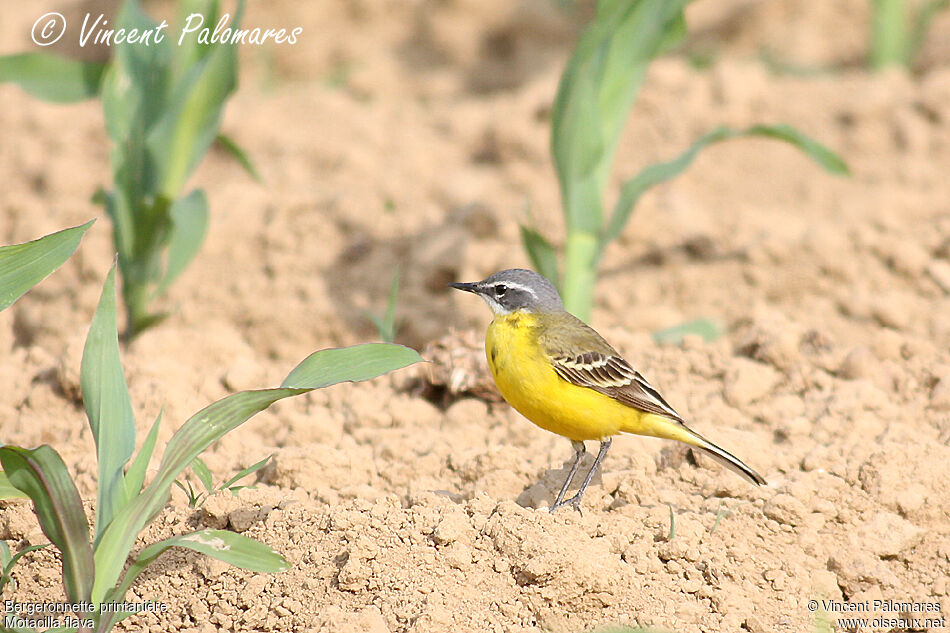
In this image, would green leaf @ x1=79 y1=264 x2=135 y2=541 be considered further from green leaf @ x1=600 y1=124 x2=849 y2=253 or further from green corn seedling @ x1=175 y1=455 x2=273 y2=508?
green leaf @ x1=600 y1=124 x2=849 y2=253

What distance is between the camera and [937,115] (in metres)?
8.27

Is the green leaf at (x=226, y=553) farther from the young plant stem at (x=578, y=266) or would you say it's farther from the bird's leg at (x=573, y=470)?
the young plant stem at (x=578, y=266)

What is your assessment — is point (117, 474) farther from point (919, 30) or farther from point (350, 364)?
point (919, 30)

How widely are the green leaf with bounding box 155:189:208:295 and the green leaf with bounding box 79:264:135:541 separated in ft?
7.85

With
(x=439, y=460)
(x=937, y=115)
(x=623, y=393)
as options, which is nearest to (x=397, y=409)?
(x=439, y=460)

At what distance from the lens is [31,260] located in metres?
3.71

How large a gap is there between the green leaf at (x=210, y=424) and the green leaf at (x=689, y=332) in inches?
117

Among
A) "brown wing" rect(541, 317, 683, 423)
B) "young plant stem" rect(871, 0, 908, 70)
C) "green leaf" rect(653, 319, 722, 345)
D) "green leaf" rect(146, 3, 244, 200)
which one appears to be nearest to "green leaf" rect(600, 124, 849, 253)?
"green leaf" rect(653, 319, 722, 345)

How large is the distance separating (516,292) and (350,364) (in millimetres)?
1836

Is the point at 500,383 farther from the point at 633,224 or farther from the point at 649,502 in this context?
the point at 633,224

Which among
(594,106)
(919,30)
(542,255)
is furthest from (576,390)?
(919,30)

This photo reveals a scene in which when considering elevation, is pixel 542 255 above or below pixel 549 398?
above

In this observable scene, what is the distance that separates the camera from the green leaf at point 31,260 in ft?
12.1

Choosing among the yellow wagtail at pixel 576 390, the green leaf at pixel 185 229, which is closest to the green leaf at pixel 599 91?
the yellow wagtail at pixel 576 390
